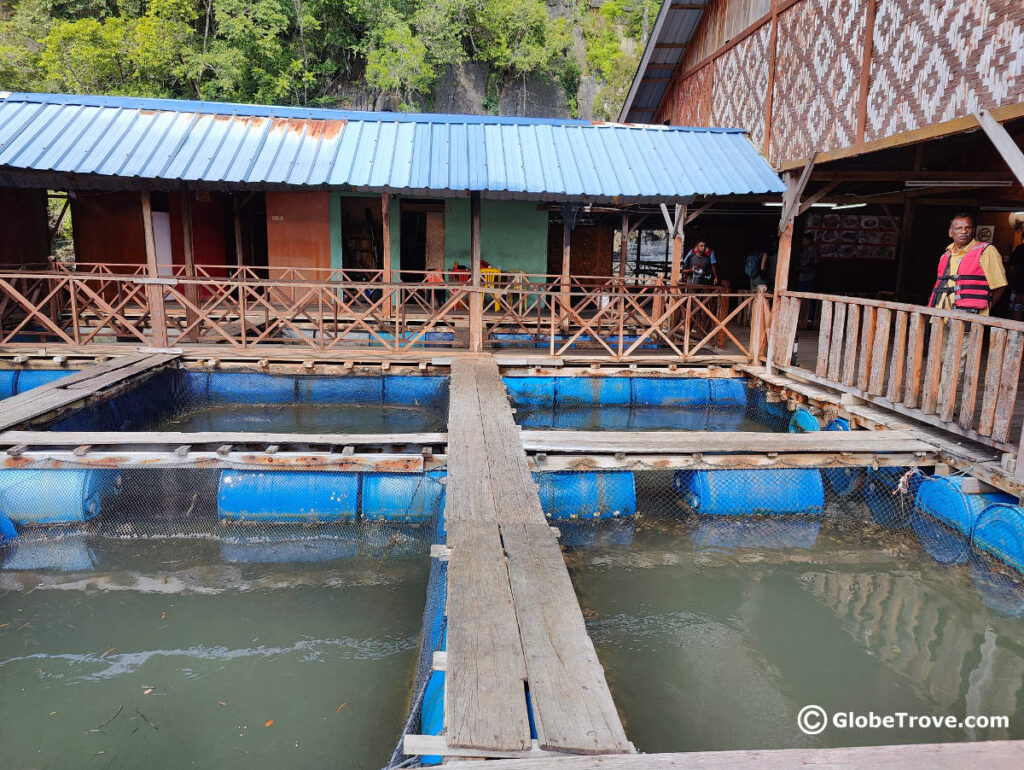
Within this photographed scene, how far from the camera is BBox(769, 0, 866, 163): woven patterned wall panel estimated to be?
695 centimetres

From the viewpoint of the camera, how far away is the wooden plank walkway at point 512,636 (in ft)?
7.88

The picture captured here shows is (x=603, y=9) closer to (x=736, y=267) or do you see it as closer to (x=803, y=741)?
(x=736, y=267)

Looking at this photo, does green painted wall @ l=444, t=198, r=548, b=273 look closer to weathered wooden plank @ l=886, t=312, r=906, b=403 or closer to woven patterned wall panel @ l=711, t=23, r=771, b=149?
woven patterned wall panel @ l=711, t=23, r=771, b=149

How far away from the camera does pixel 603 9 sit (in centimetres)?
2820

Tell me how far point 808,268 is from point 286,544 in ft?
37.3

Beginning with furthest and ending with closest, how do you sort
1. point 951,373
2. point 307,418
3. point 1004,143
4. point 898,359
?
1. point 307,418
2. point 898,359
3. point 951,373
4. point 1004,143

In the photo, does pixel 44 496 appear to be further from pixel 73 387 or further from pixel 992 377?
pixel 992 377

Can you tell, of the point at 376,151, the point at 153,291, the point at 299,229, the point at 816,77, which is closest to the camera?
the point at 816,77

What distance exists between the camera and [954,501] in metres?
5.34

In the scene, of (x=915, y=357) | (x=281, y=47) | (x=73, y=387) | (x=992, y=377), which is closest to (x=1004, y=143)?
(x=992, y=377)

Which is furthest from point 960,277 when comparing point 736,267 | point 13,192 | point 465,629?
point 13,192

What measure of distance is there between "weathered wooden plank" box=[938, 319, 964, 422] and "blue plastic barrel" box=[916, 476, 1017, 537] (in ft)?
1.67

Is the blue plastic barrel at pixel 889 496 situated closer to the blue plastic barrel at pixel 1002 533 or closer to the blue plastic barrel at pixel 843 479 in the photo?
the blue plastic barrel at pixel 843 479

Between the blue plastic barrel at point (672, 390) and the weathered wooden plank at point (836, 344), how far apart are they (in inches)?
80.3
